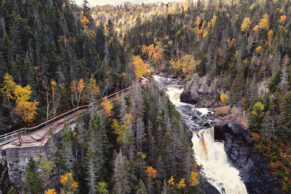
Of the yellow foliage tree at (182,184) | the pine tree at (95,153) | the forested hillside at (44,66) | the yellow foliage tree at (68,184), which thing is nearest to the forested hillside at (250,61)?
the yellow foliage tree at (182,184)

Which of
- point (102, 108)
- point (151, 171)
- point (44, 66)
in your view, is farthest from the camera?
point (44, 66)

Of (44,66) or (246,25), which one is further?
(246,25)

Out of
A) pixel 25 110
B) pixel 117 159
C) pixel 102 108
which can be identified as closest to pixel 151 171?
pixel 117 159

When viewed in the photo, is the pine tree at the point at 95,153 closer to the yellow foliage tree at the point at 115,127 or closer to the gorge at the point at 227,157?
the yellow foliage tree at the point at 115,127

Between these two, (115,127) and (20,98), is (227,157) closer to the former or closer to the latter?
(115,127)

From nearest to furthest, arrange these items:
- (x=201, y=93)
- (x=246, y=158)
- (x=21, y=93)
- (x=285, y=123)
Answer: (x=21, y=93), (x=285, y=123), (x=246, y=158), (x=201, y=93)

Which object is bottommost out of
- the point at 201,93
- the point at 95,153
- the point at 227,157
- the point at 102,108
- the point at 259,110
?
the point at 227,157

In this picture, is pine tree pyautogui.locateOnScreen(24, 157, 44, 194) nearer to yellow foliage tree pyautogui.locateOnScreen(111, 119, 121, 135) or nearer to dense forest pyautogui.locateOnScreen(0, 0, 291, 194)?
dense forest pyautogui.locateOnScreen(0, 0, 291, 194)

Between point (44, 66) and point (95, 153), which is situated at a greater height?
point (44, 66)
